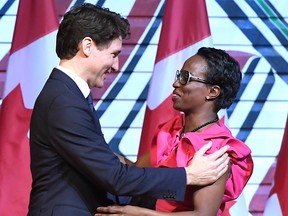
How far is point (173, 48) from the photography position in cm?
350

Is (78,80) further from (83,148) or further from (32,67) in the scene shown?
(32,67)

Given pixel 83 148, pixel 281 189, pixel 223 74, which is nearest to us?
pixel 83 148

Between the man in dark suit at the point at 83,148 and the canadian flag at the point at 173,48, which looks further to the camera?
the canadian flag at the point at 173,48

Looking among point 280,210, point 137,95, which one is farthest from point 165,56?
point 280,210

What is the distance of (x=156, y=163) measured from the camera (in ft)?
7.82

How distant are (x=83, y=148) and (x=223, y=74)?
0.54 metres

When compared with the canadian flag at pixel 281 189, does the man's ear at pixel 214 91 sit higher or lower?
higher

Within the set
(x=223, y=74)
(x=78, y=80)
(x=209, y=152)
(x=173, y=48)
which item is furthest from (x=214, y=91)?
(x=173, y=48)

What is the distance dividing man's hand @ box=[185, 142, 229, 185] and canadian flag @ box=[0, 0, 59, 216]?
1485mm

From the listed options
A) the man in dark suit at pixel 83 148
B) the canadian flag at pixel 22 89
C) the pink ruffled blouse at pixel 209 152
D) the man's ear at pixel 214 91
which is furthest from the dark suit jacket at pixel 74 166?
the canadian flag at pixel 22 89

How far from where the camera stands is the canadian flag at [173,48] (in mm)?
3484

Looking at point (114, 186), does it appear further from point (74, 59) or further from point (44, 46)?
point (44, 46)

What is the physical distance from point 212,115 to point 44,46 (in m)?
1.43

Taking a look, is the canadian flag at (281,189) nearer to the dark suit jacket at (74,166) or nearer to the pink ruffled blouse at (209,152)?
the pink ruffled blouse at (209,152)
